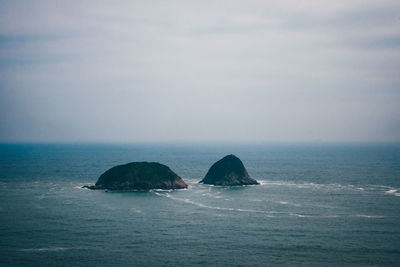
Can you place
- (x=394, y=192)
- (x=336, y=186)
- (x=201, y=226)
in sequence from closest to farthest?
(x=201, y=226), (x=394, y=192), (x=336, y=186)

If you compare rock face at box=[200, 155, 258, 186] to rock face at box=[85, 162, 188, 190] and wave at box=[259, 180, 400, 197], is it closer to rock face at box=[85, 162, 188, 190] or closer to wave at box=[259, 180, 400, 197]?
wave at box=[259, 180, 400, 197]

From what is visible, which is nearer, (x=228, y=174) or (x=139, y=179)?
(x=139, y=179)

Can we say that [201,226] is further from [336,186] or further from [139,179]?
[336,186]

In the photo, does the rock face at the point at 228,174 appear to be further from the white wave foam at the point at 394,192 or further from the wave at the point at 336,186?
the white wave foam at the point at 394,192

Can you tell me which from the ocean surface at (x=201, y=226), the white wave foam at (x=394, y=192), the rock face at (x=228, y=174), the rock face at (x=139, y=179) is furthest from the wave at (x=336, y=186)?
the rock face at (x=139, y=179)

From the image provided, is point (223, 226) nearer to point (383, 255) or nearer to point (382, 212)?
point (383, 255)

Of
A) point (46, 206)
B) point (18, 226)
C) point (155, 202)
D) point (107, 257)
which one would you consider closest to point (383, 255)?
point (107, 257)

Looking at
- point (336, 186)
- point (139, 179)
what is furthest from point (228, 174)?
point (336, 186)
